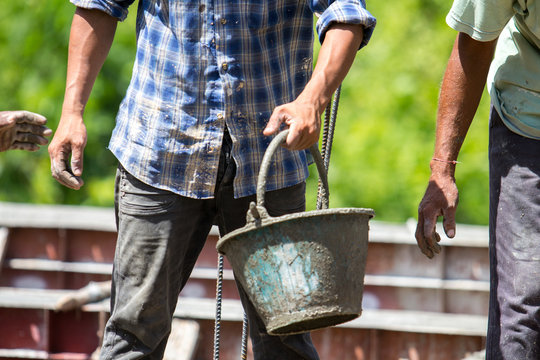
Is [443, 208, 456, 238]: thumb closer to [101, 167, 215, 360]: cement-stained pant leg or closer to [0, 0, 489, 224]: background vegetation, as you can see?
[101, 167, 215, 360]: cement-stained pant leg

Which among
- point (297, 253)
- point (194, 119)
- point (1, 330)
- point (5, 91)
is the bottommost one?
point (1, 330)

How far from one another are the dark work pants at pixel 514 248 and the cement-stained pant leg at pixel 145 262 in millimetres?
980

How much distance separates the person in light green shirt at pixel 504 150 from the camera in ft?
8.23

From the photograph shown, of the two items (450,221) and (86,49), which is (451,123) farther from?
(86,49)

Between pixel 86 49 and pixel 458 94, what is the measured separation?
1281 millimetres

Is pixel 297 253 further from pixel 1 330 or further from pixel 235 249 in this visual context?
pixel 1 330

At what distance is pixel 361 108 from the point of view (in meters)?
9.92

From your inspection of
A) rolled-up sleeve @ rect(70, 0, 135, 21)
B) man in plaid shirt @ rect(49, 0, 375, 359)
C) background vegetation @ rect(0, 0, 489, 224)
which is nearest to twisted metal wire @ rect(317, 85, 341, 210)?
man in plaid shirt @ rect(49, 0, 375, 359)

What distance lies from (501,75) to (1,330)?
3.22m

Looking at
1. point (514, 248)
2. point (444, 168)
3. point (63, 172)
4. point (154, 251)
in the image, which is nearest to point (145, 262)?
point (154, 251)

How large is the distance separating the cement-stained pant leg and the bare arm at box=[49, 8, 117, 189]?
190 millimetres

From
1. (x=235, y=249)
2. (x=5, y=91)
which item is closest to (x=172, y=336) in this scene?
(x=235, y=249)

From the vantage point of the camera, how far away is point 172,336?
4250 millimetres

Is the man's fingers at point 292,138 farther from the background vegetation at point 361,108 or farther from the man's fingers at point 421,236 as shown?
the background vegetation at point 361,108
